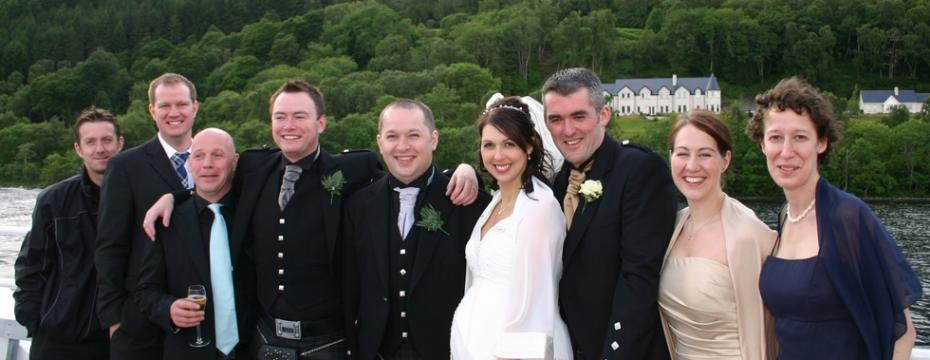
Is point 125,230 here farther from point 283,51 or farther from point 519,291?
point 283,51

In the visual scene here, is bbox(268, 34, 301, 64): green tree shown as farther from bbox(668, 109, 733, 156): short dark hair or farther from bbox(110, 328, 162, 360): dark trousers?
bbox(668, 109, 733, 156): short dark hair

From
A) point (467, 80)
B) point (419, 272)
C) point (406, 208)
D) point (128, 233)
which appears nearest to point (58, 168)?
point (467, 80)

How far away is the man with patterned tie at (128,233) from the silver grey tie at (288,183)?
0.66 meters

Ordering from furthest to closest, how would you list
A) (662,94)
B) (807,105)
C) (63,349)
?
(662,94)
(63,349)
(807,105)

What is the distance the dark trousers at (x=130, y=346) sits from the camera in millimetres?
4465

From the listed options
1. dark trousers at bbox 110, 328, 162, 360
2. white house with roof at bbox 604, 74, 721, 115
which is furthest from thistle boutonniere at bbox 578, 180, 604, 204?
white house with roof at bbox 604, 74, 721, 115

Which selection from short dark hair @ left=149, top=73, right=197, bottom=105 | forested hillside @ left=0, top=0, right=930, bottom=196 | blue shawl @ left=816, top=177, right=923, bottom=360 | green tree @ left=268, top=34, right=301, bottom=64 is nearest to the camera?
blue shawl @ left=816, top=177, right=923, bottom=360

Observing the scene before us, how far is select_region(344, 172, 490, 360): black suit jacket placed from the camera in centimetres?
428

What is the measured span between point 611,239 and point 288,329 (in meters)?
1.89

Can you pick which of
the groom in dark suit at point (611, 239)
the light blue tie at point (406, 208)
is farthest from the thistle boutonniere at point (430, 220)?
the groom in dark suit at point (611, 239)

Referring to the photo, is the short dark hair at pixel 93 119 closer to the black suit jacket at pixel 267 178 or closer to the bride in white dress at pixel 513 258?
the black suit jacket at pixel 267 178

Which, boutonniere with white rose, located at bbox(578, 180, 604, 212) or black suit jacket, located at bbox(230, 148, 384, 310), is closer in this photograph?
boutonniere with white rose, located at bbox(578, 180, 604, 212)

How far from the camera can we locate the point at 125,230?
452 centimetres

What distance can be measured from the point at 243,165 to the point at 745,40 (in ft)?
374
